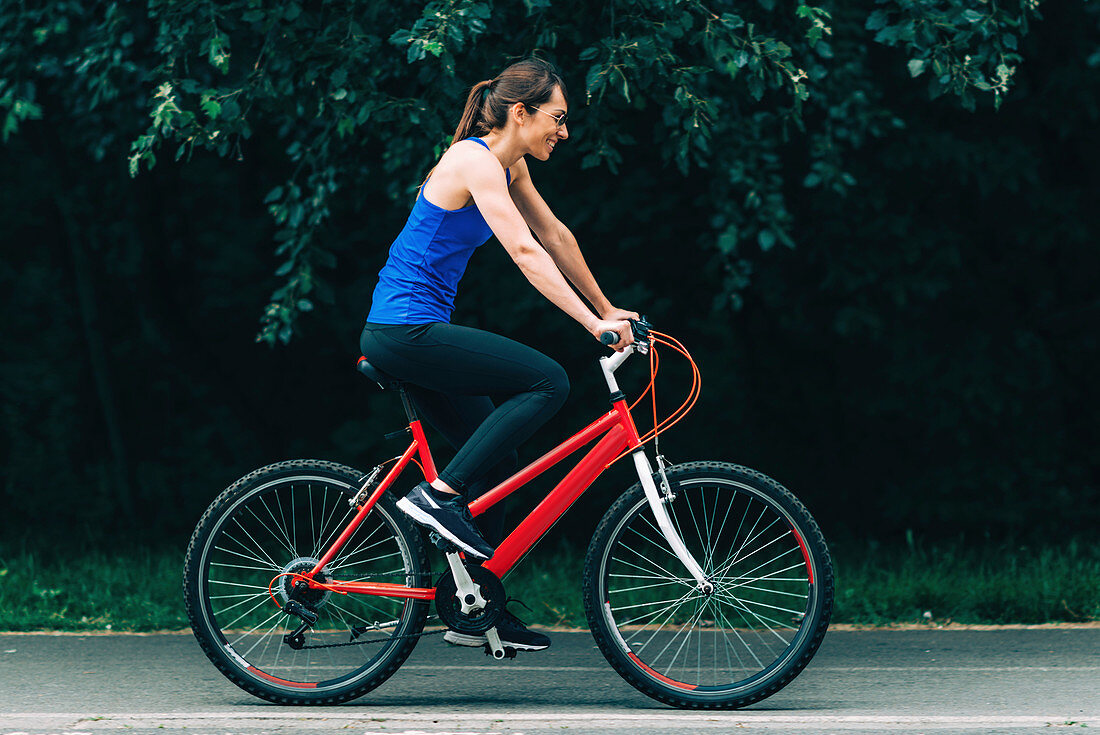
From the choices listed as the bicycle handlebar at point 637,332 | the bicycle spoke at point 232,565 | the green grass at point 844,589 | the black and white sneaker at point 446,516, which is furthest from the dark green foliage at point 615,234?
the bicycle spoke at point 232,565

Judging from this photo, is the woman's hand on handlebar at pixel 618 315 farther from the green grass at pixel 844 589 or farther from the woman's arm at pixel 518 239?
the green grass at pixel 844 589

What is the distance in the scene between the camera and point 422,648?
5.85m

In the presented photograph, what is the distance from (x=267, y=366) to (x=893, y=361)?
4.71 metres

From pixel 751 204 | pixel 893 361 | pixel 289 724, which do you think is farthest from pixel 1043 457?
pixel 289 724

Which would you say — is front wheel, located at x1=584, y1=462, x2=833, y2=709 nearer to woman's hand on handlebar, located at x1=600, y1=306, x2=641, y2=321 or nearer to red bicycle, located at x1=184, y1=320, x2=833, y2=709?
red bicycle, located at x1=184, y1=320, x2=833, y2=709

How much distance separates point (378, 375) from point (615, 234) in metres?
4.64

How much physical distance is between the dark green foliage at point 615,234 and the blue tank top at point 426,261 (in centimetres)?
142

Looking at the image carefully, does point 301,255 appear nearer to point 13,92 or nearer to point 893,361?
point 13,92

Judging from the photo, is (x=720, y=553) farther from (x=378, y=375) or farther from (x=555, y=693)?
(x=378, y=375)

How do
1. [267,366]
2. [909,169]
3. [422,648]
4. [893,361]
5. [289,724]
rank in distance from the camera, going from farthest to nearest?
[267,366], [893,361], [909,169], [422,648], [289,724]

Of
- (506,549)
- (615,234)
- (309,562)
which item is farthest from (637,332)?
(615,234)

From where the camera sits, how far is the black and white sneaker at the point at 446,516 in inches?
177

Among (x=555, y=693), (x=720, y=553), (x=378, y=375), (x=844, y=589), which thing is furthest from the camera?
(x=844, y=589)

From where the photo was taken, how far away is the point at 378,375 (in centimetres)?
457
